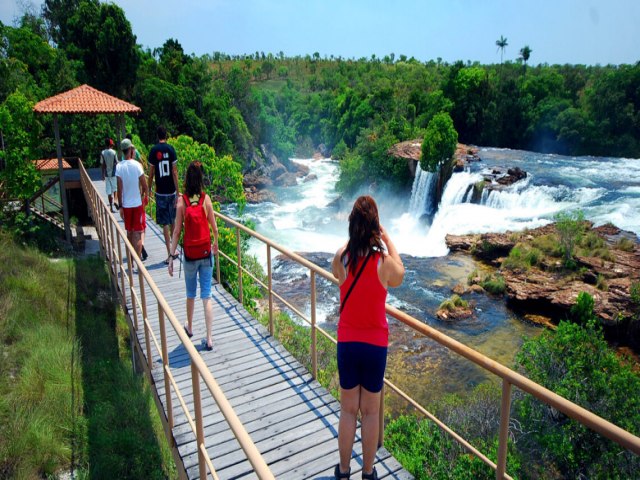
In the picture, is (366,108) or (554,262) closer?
(554,262)

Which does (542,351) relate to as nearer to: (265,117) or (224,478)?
(224,478)

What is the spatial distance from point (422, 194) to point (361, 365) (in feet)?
97.5

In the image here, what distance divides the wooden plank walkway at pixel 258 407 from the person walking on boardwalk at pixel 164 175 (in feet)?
5.75

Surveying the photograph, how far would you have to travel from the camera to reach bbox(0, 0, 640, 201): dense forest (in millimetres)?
23281

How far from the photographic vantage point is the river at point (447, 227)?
48.5 ft

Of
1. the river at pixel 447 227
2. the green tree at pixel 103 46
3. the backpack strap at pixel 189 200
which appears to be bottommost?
the river at pixel 447 227

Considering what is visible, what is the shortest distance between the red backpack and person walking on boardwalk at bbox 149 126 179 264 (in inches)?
85.8

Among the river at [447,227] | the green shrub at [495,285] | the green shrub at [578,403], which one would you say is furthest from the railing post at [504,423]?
the green shrub at [495,285]

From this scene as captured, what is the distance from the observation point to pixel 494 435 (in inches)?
384

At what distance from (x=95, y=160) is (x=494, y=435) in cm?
1843

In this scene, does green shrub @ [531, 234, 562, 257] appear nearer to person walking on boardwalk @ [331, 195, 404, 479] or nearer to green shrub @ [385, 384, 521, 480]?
green shrub @ [385, 384, 521, 480]

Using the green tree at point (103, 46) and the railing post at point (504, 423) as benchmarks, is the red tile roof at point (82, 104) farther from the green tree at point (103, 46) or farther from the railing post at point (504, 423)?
the green tree at point (103, 46)

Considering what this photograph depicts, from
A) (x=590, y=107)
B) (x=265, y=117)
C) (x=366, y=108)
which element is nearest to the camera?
(x=590, y=107)

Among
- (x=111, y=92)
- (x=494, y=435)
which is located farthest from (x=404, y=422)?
(x=111, y=92)
